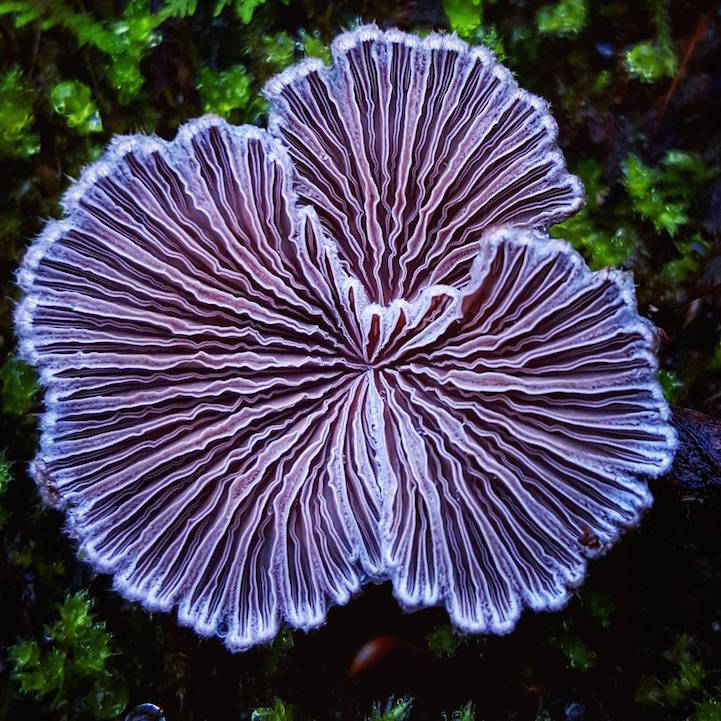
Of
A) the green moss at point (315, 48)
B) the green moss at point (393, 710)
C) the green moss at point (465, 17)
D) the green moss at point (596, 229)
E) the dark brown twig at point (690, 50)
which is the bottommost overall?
the green moss at point (393, 710)

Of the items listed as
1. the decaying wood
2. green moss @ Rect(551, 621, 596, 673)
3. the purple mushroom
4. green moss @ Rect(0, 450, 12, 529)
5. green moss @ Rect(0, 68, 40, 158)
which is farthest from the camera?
green moss @ Rect(551, 621, 596, 673)

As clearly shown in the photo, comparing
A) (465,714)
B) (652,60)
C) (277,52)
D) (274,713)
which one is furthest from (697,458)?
(277,52)

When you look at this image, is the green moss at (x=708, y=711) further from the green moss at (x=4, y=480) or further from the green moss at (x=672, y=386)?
the green moss at (x=4, y=480)

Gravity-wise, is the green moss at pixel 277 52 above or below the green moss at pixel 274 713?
above

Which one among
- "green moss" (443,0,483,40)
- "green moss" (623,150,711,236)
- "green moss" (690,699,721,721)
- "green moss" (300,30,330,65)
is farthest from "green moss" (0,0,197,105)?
"green moss" (690,699,721,721)

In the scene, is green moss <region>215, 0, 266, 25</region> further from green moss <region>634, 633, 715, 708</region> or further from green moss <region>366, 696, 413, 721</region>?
green moss <region>634, 633, 715, 708</region>

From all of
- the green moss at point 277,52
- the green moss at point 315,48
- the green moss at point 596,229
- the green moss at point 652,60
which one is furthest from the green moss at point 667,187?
the green moss at point 277,52
